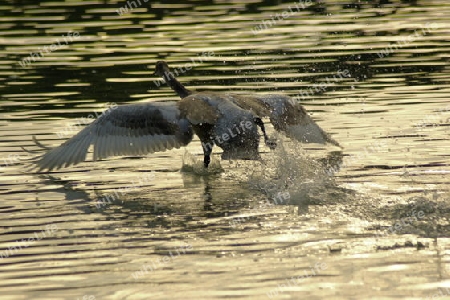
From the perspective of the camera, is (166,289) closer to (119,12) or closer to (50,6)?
(119,12)

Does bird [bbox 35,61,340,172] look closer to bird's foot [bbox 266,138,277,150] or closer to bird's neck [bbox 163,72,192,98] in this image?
bird's foot [bbox 266,138,277,150]

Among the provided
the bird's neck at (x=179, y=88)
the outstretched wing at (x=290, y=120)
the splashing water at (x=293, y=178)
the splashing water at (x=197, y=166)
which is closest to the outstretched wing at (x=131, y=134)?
the splashing water at (x=197, y=166)

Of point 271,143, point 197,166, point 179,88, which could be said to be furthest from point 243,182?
point 179,88

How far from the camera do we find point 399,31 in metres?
23.2

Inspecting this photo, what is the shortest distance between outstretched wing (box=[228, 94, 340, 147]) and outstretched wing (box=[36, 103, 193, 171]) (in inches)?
35.3

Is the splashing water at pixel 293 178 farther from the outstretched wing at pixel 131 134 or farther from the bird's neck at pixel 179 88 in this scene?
the bird's neck at pixel 179 88

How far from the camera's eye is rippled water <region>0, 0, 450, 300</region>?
8.72 m

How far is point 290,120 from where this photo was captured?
532 inches

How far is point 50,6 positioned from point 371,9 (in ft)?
28.9

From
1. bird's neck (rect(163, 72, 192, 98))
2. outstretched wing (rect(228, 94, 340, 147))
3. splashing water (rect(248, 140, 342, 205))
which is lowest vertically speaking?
splashing water (rect(248, 140, 342, 205))

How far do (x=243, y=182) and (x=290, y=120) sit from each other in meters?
1.45

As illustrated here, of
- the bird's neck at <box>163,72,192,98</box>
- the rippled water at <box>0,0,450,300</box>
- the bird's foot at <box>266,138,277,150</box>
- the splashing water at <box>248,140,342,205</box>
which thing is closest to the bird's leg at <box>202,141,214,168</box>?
the rippled water at <box>0,0,450,300</box>

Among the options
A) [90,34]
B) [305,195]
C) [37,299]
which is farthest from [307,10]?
[37,299]

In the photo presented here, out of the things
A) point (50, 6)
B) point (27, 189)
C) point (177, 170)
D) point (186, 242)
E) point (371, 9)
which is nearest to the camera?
point (186, 242)
